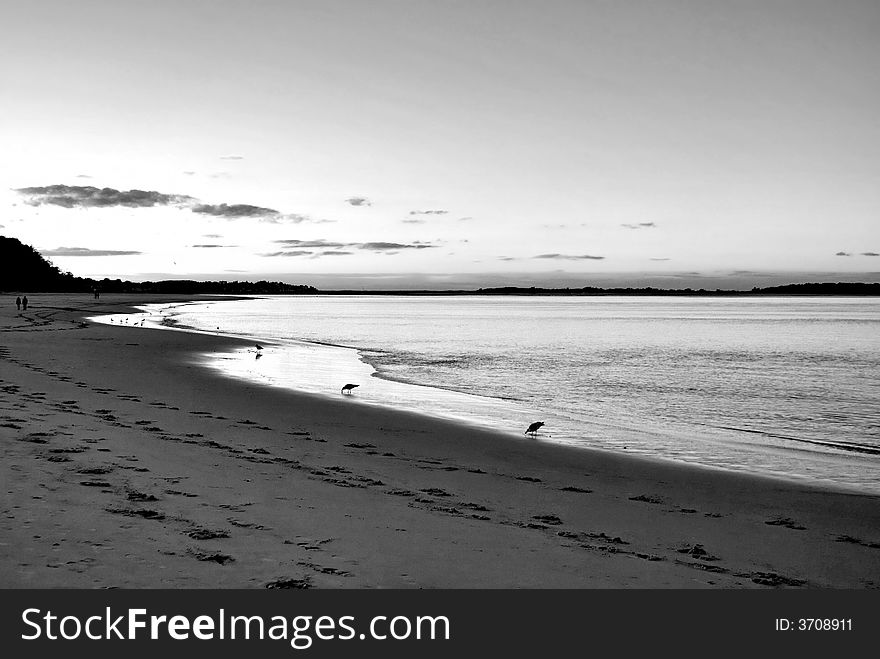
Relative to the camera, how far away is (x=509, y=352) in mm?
39719


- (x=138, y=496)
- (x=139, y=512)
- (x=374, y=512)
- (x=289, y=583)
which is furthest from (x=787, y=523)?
(x=138, y=496)

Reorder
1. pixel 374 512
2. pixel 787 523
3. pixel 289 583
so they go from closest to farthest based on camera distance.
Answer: pixel 289 583 → pixel 374 512 → pixel 787 523

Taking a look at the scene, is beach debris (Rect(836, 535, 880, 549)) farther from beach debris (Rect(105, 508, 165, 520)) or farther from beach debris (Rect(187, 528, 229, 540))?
beach debris (Rect(105, 508, 165, 520))

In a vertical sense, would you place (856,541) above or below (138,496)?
below

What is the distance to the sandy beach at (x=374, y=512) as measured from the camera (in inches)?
227

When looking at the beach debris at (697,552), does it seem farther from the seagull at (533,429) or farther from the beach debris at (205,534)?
the seagull at (533,429)

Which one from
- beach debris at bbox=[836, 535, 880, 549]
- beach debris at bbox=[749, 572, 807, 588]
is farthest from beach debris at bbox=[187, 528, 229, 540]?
beach debris at bbox=[836, 535, 880, 549]

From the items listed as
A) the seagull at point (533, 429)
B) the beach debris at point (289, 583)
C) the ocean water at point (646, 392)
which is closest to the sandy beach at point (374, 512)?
the beach debris at point (289, 583)

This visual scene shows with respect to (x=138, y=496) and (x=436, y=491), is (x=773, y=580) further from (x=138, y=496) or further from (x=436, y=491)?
(x=138, y=496)

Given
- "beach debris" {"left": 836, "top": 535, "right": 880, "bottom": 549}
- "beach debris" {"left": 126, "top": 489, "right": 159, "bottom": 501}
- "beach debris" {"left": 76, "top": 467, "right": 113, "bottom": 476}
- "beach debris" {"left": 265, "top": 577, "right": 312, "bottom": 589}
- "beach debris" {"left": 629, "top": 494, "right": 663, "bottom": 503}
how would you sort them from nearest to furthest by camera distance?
"beach debris" {"left": 265, "top": 577, "right": 312, "bottom": 589} < "beach debris" {"left": 126, "top": 489, "right": 159, "bottom": 501} < "beach debris" {"left": 836, "top": 535, "right": 880, "bottom": 549} < "beach debris" {"left": 76, "top": 467, "right": 113, "bottom": 476} < "beach debris" {"left": 629, "top": 494, "right": 663, "bottom": 503}

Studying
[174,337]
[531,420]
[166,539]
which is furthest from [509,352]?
[166,539]

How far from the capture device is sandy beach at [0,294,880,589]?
577 cm

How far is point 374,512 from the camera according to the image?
7680mm
